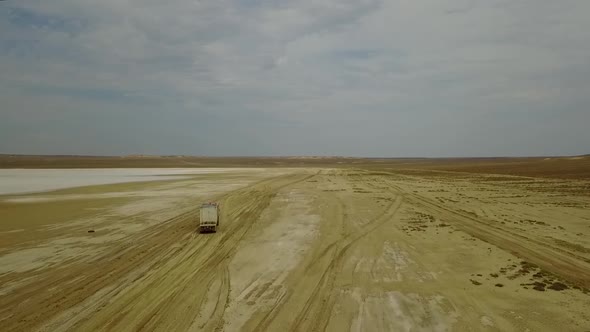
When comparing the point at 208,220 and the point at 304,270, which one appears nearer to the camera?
the point at 304,270

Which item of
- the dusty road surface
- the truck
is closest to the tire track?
the dusty road surface

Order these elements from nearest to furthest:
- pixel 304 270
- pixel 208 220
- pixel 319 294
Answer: pixel 319 294, pixel 304 270, pixel 208 220

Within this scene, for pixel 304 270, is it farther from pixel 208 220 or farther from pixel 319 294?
pixel 208 220

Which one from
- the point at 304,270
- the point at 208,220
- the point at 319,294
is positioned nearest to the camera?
the point at 319,294

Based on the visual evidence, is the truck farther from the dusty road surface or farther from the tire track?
the tire track

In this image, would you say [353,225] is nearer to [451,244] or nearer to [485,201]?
[451,244]

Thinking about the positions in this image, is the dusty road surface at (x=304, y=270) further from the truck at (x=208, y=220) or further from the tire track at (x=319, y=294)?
the truck at (x=208, y=220)

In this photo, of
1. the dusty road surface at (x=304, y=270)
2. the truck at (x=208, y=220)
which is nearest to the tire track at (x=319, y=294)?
the dusty road surface at (x=304, y=270)

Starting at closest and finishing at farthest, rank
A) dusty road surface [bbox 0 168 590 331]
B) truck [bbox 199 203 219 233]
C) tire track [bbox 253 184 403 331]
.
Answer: tire track [bbox 253 184 403 331] < dusty road surface [bbox 0 168 590 331] < truck [bbox 199 203 219 233]

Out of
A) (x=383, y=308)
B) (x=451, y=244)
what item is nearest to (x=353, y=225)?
(x=451, y=244)

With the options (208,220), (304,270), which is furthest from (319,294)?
(208,220)
